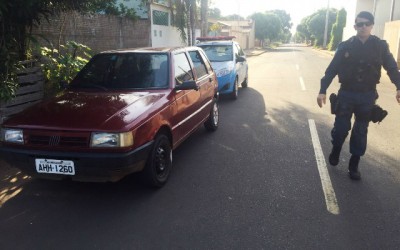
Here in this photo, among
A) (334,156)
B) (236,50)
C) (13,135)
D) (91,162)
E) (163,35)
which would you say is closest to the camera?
(91,162)

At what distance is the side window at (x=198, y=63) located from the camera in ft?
19.9

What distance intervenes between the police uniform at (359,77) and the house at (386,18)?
1612 cm

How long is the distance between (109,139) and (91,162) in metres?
0.29

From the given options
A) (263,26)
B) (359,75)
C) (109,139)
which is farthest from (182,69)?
(263,26)

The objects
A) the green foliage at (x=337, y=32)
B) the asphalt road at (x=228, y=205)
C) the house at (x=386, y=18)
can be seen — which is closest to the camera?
the asphalt road at (x=228, y=205)

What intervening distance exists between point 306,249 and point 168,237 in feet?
3.96

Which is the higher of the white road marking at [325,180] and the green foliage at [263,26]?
the green foliage at [263,26]

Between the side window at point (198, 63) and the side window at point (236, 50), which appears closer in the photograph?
the side window at point (198, 63)

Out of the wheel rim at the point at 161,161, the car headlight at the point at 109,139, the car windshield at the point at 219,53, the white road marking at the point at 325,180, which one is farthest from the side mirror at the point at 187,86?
the car windshield at the point at 219,53

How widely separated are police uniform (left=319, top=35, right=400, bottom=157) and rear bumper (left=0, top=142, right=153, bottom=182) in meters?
2.53

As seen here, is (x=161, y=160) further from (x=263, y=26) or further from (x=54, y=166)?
(x=263, y=26)

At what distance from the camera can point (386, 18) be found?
3052 cm

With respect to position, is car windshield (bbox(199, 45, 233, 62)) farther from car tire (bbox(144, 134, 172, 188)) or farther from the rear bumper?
the rear bumper

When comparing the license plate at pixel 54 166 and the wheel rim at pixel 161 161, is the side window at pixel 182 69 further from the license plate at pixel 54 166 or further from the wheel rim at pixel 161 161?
the license plate at pixel 54 166
